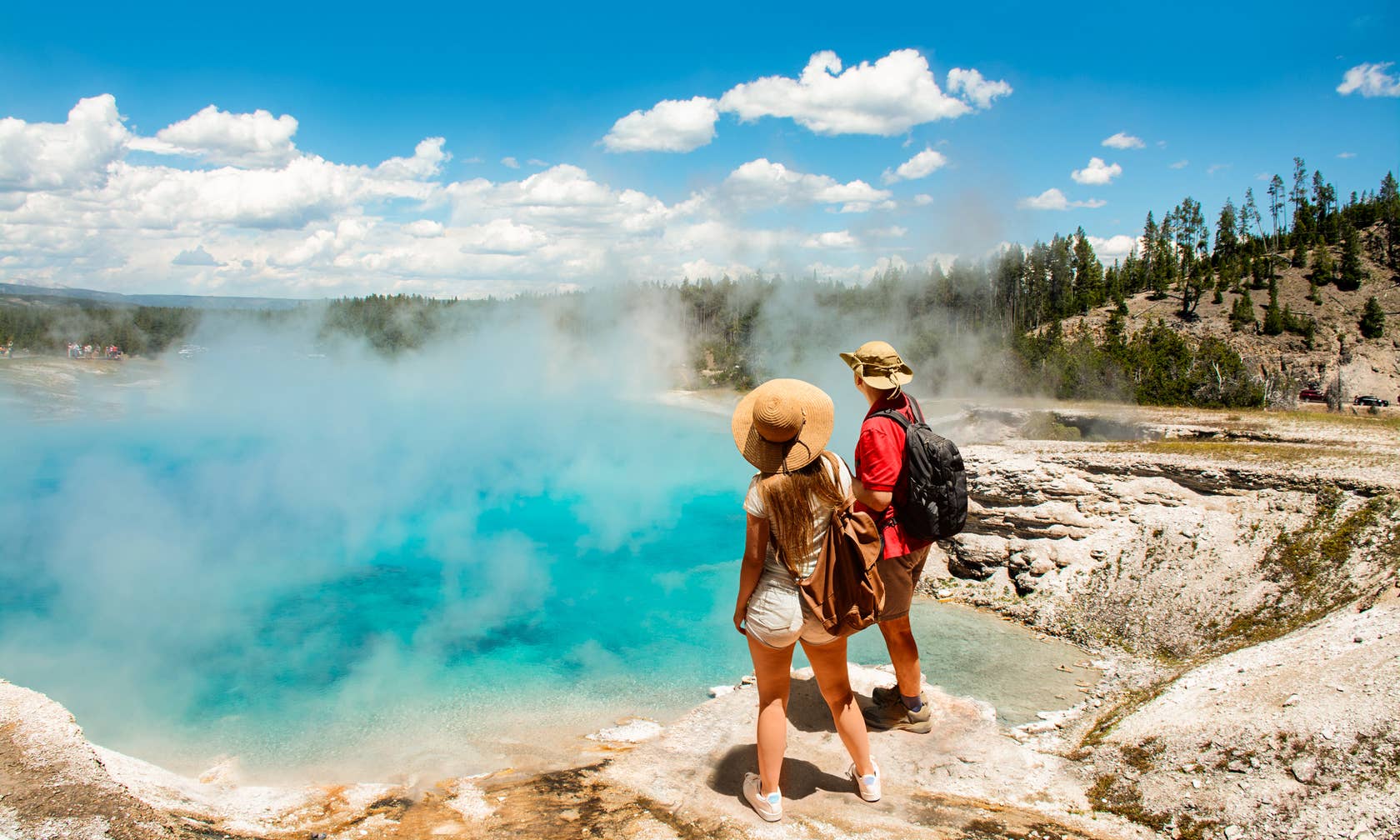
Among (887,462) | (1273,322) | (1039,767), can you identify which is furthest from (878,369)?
(1273,322)

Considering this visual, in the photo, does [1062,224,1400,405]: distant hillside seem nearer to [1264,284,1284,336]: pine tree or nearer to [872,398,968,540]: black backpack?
[1264,284,1284,336]: pine tree

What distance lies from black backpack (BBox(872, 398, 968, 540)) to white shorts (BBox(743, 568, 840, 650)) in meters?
1.16

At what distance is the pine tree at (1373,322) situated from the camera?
39.6 m

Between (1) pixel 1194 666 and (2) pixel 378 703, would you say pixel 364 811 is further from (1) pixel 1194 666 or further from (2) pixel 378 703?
(1) pixel 1194 666

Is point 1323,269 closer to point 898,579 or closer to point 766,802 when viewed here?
point 898,579

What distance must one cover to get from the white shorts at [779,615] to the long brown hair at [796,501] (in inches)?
3.9

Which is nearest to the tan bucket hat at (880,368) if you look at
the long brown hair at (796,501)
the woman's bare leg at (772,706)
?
the long brown hair at (796,501)

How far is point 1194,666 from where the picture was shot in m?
5.92

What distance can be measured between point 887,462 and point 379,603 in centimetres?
845

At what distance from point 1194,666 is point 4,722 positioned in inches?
309

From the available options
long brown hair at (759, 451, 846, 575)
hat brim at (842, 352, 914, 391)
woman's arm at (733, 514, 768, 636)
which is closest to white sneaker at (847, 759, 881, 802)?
woman's arm at (733, 514, 768, 636)

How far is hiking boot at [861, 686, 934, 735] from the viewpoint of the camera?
477 cm

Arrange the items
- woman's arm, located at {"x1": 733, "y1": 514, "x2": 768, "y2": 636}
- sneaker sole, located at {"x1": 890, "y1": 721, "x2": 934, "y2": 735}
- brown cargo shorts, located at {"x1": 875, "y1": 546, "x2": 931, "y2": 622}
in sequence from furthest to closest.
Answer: sneaker sole, located at {"x1": 890, "y1": 721, "x2": 934, "y2": 735}
brown cargo shorts, located at {"x1": 875, "y1": 546, "x2": 931, "y2": 622}
woman's arm, located at {"x1": 733, "y1": 514, "x2": 768, "y2": 636}

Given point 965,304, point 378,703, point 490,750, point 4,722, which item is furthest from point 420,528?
point 965,304
